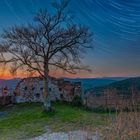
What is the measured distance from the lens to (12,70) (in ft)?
74.7

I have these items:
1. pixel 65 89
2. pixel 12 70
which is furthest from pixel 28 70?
pixel 65 89

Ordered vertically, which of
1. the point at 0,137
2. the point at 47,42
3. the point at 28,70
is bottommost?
the point at 0,137

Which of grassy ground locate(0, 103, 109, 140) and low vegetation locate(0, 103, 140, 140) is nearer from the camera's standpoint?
low vegetation locate(0, 103, 140, 140)

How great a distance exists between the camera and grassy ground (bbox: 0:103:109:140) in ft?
55.3

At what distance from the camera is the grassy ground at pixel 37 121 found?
55.3ft

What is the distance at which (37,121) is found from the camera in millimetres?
20844

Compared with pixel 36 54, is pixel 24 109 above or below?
below

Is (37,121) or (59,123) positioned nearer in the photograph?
(59,123)

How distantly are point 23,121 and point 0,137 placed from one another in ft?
15.9

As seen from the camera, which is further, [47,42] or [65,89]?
[65,89]

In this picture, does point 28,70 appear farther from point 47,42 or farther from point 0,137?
point 0,137

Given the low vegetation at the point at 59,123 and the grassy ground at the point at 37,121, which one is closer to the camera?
the low vegetation at the point at 59,123

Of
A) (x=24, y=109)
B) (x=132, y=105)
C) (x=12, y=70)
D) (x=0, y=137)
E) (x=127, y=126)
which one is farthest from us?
(x=24, y=109)

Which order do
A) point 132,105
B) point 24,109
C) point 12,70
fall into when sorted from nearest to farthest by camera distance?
point 132,105, point 12,70, point 24,109
